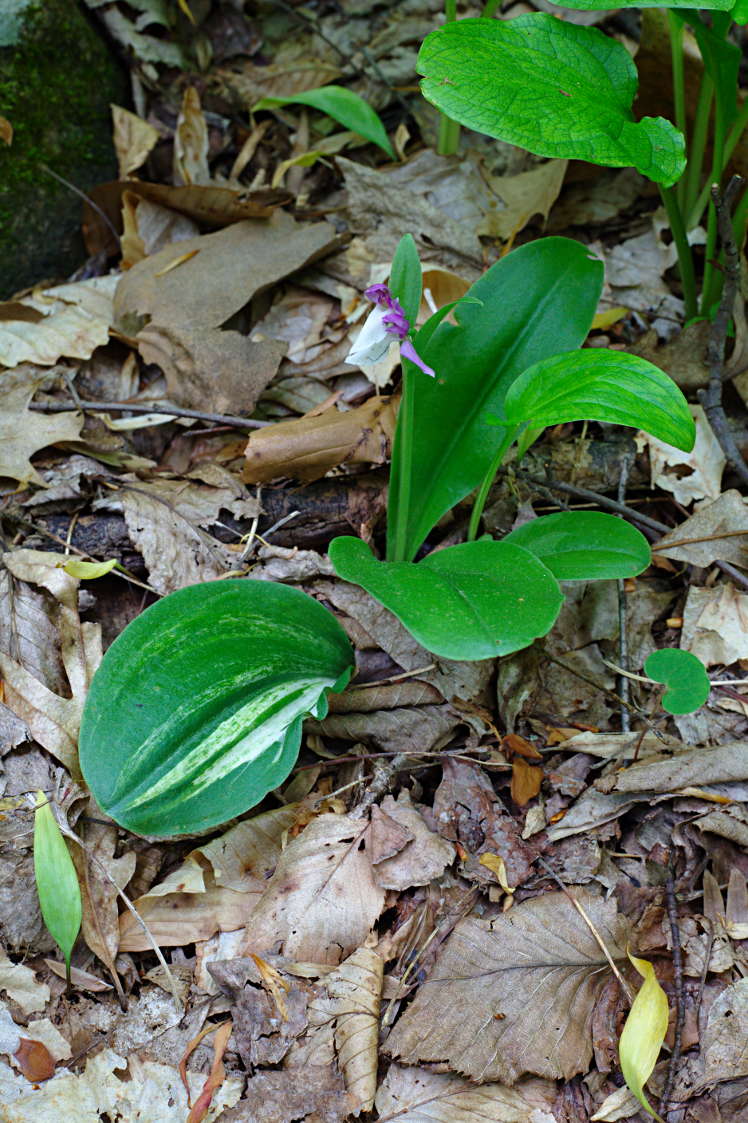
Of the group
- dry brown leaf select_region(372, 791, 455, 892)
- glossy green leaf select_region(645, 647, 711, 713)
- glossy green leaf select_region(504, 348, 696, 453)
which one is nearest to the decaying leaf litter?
dry brown leaf select_region(372, 791, 455, 892)

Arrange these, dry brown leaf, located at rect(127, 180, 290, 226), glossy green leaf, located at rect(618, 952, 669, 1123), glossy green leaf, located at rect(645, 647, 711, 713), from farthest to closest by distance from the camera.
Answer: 1. dry brown leaf, located at rect(127, 180, 290, 226)
2. glossy green leaf, located at rect(645, 647, 711, 713)
3. glossy green leaf, located at rect(618, 952, 669, 1123)

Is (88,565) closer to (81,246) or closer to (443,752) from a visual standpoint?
(443,752)

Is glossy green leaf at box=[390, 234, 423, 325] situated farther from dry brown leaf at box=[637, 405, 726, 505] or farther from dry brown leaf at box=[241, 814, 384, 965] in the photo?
dry brown leaf at box=[241, 814, 384, 965]

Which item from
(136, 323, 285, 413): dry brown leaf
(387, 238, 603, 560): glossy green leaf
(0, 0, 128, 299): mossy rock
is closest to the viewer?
(387, 238, 603, 560): glossy green leaf

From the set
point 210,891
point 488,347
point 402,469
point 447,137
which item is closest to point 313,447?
point 402,469

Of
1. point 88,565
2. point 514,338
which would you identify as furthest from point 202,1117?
point 514,338

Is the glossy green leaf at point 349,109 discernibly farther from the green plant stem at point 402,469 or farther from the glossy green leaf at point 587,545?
the glossy green leaf at point 587,545

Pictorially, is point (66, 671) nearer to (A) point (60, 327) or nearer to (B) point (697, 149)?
(A) point (60, 327)
